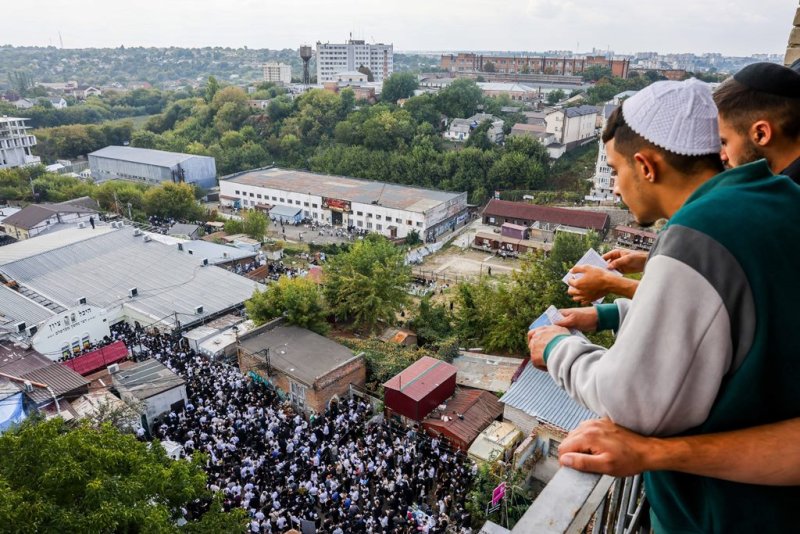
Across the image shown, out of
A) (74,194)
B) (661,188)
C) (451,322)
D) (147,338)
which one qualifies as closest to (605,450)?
(661,188)

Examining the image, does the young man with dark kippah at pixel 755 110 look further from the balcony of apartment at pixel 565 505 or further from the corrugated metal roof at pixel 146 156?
the corrugated metal roof at pixel 146 156

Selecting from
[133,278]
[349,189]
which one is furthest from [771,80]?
[349,189]

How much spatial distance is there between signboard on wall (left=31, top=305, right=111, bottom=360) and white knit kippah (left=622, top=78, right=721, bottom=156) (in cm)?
2014

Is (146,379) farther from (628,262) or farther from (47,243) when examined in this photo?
(47,243)

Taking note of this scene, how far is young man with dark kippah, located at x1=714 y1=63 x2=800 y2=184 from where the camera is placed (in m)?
2.18

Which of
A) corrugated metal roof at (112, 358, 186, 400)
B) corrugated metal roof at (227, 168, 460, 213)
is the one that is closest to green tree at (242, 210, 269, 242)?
corrugated metal roof at (227, 168, 460, 213)

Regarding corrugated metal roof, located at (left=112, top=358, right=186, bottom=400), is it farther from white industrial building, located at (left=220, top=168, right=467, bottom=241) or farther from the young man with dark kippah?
white industrial building, located at (left=220, top=168, right=467, bottom=241)

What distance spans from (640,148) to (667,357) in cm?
77

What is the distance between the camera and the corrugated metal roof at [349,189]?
1462 inches

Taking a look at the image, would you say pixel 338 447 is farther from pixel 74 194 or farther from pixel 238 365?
pixel 74 194

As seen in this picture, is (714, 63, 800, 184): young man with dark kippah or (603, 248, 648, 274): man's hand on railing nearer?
(714, 63, 800, 184): young man with dark kippah

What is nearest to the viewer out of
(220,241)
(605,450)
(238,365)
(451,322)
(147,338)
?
(605,450)

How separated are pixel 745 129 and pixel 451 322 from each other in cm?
1895

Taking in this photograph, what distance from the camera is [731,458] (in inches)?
54.0
